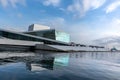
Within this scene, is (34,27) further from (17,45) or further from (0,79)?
(0,79)

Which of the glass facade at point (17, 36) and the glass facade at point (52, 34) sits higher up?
the glass facade at point (52, 34)

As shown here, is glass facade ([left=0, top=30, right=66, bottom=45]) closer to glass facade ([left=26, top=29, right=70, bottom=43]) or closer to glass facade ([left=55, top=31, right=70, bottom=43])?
glass facade ([left=26, top=29, right=70, bottom=43])

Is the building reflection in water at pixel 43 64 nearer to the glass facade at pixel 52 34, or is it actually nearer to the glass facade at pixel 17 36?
the glass facade at pixel 17 36

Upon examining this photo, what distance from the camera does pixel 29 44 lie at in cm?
5547

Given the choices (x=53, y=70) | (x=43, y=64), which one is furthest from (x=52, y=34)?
(x=53, y=70)

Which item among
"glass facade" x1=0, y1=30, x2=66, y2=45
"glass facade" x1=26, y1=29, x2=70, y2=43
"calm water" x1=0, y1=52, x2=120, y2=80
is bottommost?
"calm water" x1=0, y1=52, x2=120, y2=80

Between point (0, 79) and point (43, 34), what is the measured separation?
215 ft

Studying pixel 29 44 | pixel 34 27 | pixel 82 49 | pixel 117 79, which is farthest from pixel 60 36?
pixel 117 79

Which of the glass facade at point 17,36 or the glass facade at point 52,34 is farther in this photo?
the glass facade at point 52,34

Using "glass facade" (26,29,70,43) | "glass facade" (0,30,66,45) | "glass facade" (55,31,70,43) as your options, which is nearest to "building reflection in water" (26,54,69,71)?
"glass facade" (0,30,66,45)

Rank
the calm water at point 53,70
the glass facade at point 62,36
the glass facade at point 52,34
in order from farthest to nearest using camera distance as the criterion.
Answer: the glass facade at point 62,36
the glass facade at point 52,34
the calm water at point 53,70

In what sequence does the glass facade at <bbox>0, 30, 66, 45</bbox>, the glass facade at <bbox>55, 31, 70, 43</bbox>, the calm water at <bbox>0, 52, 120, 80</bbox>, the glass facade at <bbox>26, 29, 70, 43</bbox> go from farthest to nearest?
the glass facade at <bbox>55, 31, 70, 43</bbox> < the glass facade at <bbox>26, 29, 70, 43</bbox> < the glass facade at <bbox>0, 30, 66, 45</bbox> < the calm water at <bbox>0, 52, 120, 80</bbox>

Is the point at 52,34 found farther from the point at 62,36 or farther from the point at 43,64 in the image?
the point at 43,64

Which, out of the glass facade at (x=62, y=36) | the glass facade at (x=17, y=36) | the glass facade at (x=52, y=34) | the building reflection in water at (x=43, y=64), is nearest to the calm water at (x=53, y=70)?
the building reflection in water at (x=43, y=64)
